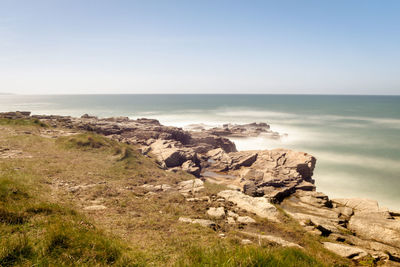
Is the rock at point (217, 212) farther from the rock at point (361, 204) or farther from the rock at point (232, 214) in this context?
the rock at point (361, 204)

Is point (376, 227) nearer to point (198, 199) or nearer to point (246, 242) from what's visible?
point (246, 242)

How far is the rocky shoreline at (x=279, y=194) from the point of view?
433 inches

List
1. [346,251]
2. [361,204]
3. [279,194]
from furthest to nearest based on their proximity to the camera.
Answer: [279,194] < [361,204] < [346,251]

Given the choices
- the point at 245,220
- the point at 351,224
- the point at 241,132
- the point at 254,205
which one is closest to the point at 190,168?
the point at 254,205

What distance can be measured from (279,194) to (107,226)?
1473cm

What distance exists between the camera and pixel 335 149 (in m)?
47.8

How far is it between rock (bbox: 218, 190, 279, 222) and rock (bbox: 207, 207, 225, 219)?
1895mm

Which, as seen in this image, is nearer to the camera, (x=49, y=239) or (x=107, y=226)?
(x=49, y=239)

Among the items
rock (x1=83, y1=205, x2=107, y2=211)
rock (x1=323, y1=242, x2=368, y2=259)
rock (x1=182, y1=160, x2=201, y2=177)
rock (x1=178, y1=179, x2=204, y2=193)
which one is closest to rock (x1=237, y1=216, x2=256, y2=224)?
rock (x1=323, y1=242, x2=368, y2=259)

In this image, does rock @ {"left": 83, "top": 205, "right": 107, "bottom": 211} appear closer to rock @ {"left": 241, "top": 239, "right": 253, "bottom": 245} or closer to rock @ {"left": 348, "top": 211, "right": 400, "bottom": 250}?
rock @ {"left": 241, "top": 239, "right": 253, "bottom": 245}

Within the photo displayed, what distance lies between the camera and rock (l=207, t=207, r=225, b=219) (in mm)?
11258

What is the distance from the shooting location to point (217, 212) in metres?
11.7

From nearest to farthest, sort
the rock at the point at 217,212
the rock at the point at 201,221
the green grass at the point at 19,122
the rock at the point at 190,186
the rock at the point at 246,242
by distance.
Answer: the rock at the point at 246,242 < the rock at the point at 201,221 < the rock at the point at 217,212 < the rock at the point at 190,186 < the green grass at the point at 19,122

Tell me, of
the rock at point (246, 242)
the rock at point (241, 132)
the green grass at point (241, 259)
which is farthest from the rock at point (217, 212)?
the rock at point (241, 132)
